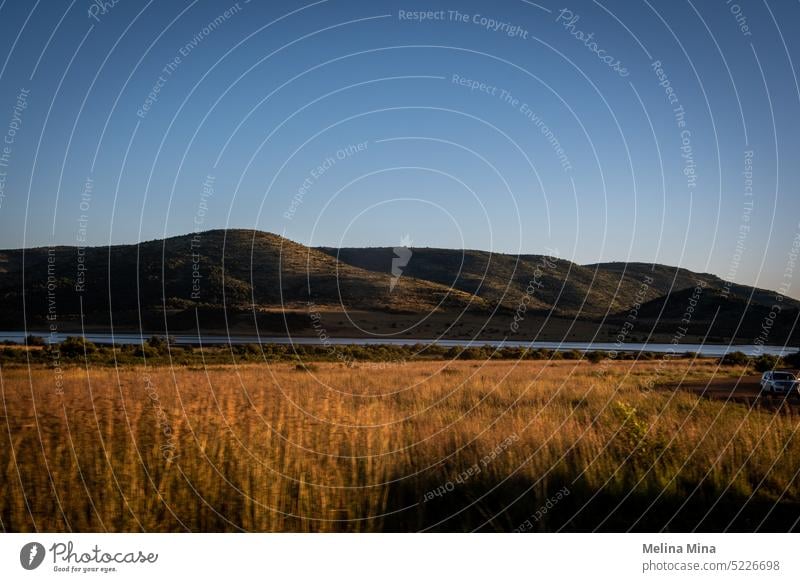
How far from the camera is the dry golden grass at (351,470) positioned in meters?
6.82

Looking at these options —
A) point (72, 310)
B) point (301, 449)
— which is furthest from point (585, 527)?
point (72, 310)

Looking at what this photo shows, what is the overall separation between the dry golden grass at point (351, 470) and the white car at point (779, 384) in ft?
54.0

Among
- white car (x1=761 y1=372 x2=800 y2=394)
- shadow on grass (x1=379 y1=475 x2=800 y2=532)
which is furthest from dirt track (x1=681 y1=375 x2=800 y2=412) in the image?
shadow on grass (x1=379 y1=475 x2=800 y2=532)

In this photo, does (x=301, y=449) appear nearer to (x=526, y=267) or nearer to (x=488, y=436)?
(x=488, y=436)

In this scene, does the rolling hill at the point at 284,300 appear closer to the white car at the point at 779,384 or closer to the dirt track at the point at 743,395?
the dirt track at the point at 743,395

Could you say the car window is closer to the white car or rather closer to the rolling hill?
the white car

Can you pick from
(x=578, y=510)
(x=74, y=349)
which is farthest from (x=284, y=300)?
Result: (x=578, y=510)

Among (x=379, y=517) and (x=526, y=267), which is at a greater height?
(x=526, y=267)

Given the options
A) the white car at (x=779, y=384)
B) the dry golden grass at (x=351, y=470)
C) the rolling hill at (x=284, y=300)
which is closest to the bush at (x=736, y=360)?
the rolling hill at (x=284, y=300)

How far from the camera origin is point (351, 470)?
25.9ft

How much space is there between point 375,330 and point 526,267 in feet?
264

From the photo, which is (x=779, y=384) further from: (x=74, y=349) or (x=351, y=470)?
(x=74, y=349)

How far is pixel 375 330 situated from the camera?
80312 millimetres

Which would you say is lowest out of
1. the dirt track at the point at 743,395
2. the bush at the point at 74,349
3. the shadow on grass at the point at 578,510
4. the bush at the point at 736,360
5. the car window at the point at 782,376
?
the bush at the point at 736,360
